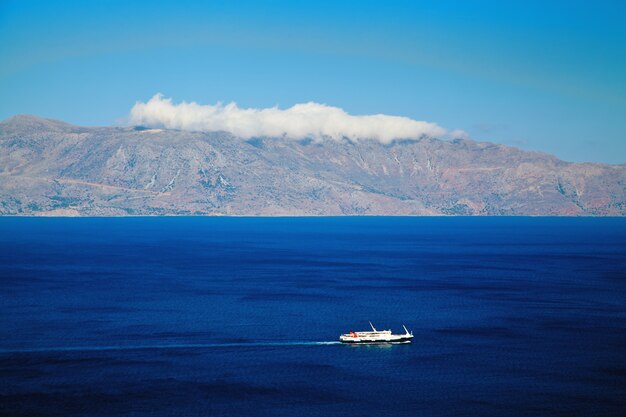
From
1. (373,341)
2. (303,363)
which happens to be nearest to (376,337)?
(373,341)

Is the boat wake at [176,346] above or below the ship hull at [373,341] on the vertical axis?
below

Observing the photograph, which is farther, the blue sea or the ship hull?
the ship hull

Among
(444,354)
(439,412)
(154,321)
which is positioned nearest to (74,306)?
(154,321)

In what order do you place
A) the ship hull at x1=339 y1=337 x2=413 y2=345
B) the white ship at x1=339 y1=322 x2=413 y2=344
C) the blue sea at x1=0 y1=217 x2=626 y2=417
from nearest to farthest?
the blue sea at x1=0 y1=217 x2=626 y2=417 → the ship hull at x1=339 y1=337 x2=413 y2=345 → the white ship at x1=339 y1=322 x2=413 y2=344

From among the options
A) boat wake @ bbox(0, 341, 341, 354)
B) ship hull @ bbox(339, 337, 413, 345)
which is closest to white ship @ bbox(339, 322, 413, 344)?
ship hull @ bbox(339, 337, 413, 345)

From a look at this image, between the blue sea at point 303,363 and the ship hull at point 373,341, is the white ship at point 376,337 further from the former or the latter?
the blue sea at point 303,363

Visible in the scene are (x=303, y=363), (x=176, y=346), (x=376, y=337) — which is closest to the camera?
(x=303, y=363)

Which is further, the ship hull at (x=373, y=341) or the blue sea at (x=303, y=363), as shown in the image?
the ship hull at (x=373, y=341)

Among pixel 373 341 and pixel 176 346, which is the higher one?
pixel 373 341

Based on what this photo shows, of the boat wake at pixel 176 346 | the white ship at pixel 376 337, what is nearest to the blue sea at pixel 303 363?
the boat wake at pixel 176 346

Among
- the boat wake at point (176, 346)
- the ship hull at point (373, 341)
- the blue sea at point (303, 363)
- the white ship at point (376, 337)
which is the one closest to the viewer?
the blue sea at point (303, 363)

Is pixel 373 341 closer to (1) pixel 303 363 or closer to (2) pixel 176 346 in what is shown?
(1) pixel 303 363

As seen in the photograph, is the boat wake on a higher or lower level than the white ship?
lower

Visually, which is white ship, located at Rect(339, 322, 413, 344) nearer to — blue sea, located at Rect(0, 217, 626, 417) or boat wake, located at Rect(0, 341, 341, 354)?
blue sea, located at Rect(0, 217, 626, 417)
